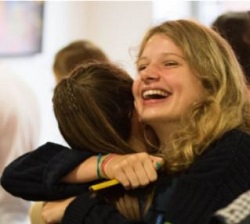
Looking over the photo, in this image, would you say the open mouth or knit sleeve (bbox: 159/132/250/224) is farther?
the open mouth

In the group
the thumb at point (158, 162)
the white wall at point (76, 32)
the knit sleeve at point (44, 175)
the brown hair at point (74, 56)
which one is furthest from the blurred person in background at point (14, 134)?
→ the thumb at point (158, 162)

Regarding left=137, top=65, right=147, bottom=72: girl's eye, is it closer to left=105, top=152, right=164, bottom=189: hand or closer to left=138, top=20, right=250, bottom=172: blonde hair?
left=138, top=20, right=250, bottom=172: blonde hair

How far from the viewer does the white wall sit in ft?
9.45

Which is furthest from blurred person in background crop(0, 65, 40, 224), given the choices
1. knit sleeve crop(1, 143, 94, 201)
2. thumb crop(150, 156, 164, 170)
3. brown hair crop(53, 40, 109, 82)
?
thumb crop(150, 156, 164, 170)

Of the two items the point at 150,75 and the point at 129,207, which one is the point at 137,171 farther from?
the point at 150,75

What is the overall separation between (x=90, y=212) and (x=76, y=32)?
6.87ft

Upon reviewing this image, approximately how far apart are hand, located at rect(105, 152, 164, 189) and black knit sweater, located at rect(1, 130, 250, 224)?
0.18 ft

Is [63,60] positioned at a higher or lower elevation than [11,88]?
higher

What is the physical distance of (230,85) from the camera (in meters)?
1.24

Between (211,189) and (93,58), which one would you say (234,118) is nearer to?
(211,189)

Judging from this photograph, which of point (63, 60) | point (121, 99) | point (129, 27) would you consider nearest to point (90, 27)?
point (129, 27)

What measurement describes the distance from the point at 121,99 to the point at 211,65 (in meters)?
0.26

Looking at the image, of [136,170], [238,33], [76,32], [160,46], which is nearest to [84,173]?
[136,170]

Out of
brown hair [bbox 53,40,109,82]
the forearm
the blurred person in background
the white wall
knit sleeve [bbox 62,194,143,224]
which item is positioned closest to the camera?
knit sleeve [bbox 62,194,143,224]
